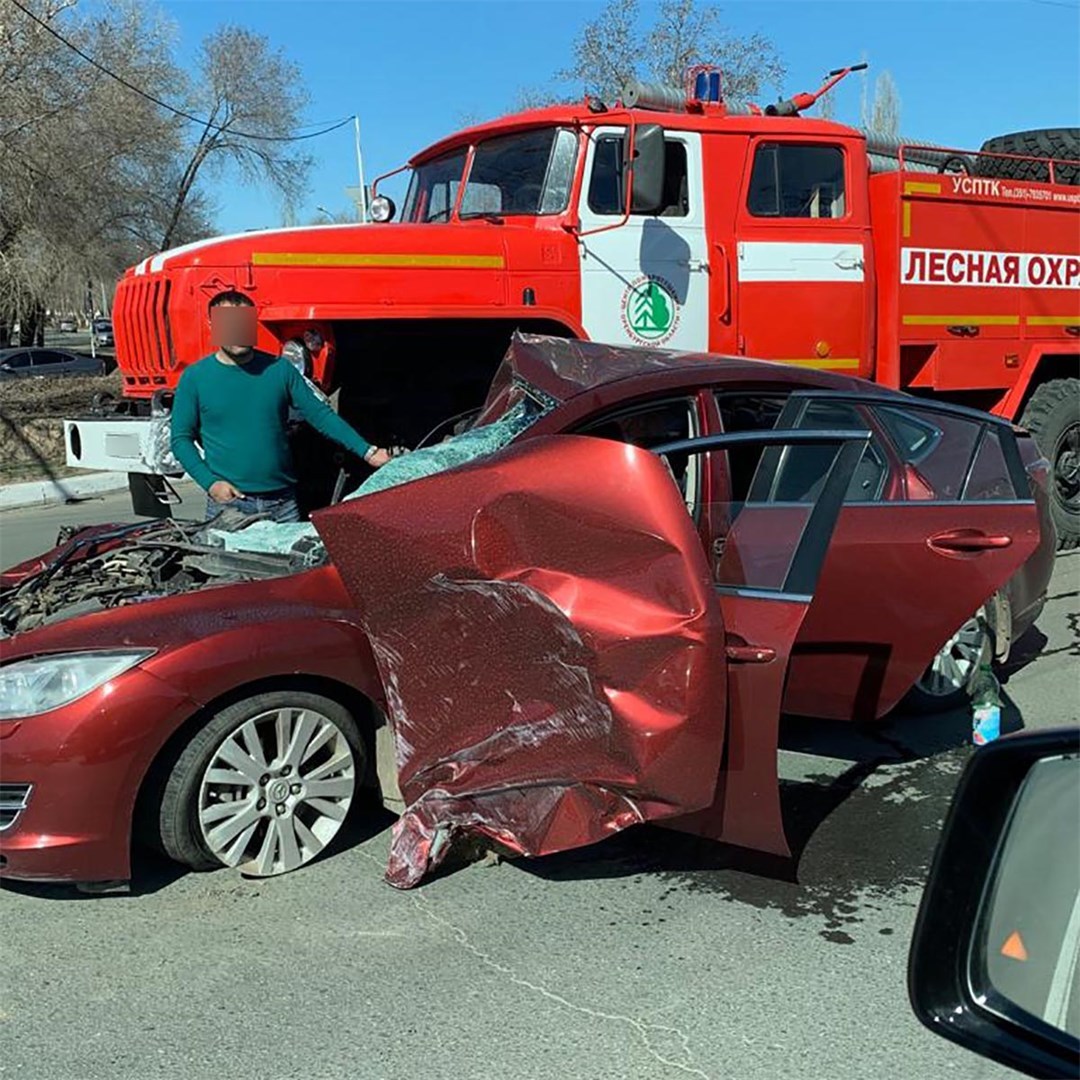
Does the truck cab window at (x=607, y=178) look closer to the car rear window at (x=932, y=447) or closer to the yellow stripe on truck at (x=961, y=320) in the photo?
the yellow stripe on truck at (x=961, y=320)

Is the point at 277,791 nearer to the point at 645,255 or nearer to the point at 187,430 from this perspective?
the point at 187,430

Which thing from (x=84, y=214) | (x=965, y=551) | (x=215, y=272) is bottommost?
(x=965, y=551)

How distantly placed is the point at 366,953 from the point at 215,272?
3.95 m

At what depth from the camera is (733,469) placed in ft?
12.1

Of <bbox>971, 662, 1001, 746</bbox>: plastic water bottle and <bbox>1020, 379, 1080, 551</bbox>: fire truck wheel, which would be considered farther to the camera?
<bbox>1020, 379, 1080, 551</bbox>: fire truck wheel

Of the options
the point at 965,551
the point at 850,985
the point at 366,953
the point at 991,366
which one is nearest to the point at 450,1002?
the point at 366,953

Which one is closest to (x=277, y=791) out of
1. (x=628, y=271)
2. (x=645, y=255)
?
(x=628, y=271)

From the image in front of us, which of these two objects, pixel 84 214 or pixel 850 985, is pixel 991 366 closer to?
pixel 850 985

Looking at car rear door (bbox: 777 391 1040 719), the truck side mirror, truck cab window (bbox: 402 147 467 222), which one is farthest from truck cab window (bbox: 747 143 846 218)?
car rear door (bbox: 777 391 1040 719)

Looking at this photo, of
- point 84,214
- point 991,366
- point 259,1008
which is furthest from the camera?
point 84,214

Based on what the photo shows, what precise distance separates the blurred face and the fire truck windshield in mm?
2348

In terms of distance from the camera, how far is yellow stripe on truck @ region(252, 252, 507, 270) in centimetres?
597

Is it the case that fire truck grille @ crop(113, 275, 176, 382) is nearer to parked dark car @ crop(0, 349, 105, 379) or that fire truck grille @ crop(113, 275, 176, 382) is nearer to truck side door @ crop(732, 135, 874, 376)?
truck side door @ crop(732, 135, 874, 376)

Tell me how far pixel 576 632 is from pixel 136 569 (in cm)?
190
